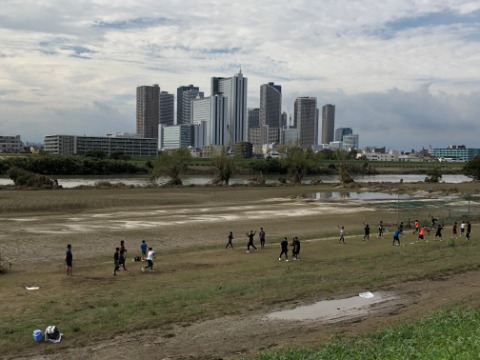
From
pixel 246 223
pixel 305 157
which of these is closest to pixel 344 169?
pixel 305 157

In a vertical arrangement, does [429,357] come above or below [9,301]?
above

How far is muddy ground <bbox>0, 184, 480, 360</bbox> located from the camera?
13695 millimetres

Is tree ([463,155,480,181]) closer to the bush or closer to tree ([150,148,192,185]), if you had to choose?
tree ([150,148,192,185])

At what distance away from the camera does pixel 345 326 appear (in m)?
15.3

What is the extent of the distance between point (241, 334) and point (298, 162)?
86.6m

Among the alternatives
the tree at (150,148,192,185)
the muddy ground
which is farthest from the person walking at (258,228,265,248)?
the tree at (150,148,192,185)

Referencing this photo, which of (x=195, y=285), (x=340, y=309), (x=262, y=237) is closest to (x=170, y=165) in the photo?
(x=262, y=237)

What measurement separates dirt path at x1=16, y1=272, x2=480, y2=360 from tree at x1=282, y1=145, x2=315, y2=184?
81155mm

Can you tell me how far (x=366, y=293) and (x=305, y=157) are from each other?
82.0m

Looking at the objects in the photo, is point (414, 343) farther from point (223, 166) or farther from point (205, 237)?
point (223, 166)

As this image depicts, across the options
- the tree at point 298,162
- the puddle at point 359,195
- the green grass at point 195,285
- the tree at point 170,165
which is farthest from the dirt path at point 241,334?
the tree at point 298,162

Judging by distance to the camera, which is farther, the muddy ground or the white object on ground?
the white object on ground

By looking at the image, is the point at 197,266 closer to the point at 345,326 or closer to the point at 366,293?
the point at 366,293

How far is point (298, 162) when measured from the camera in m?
100
